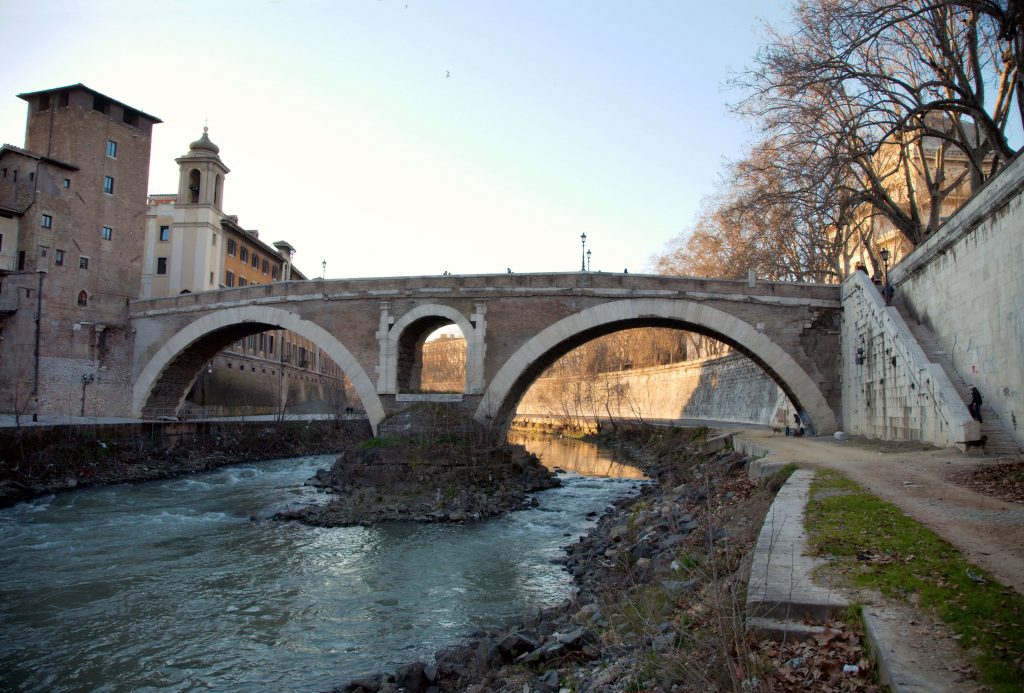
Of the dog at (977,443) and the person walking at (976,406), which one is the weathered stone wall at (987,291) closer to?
the person walking at (976,406)

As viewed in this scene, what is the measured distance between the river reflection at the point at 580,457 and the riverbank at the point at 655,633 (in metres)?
11.3

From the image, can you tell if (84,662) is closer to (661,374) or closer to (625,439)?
(625,439)

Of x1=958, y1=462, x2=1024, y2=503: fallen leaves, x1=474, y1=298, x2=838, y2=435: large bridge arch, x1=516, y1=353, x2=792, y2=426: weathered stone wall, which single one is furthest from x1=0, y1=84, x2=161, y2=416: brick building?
x1=958, y1=462, x2=1024, y2=503: fallen leaves

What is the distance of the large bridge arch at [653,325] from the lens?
18.2m

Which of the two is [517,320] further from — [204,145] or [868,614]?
[204,145]

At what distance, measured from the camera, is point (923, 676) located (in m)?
2.87

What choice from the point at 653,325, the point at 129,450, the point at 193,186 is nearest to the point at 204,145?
the point at 193,186

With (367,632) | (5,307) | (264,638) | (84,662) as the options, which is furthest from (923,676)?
(5,307)

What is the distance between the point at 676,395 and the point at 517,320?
2009 cm

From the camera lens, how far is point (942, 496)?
687cm

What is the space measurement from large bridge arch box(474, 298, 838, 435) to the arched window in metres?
25.1

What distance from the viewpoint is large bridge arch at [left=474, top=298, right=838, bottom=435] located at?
1817cm

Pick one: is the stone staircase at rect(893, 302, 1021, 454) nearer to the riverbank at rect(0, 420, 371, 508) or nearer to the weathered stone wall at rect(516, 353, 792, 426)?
the weathered stone wall at rect(516, 353, 792, 426)

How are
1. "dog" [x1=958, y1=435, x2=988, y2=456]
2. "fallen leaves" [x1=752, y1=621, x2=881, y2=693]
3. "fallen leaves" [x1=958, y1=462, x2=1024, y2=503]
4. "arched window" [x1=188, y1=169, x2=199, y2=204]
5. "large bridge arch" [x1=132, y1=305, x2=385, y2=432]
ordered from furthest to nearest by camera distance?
"arched window" [x1=188, y1=169, x2=199, y2=204], "large bridge arch" [x1=132, y1=305, x2=385, y2=432], "dog" [x1=958, y1=435, x2=988, y2=456], "fallen leaves" [x1=958, y1=462, x2=1024, y2=503], "fallen leaves" [x1=752, y1=621, x2=881, y2=693]
